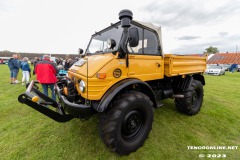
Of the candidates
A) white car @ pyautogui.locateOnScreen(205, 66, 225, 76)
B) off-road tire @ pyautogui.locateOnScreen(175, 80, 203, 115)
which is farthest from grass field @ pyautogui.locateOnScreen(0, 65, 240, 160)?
white car @ pyautogui.locateOnScreen(205, 66, 225, 76)

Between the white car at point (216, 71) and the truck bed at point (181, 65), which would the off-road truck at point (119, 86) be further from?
the white car at point (216, 71)

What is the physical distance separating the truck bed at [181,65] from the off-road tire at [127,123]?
118cm

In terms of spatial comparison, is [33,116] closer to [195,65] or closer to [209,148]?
[209,148]

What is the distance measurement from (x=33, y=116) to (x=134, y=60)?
345 centimetres

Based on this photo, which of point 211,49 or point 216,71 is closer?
point 216,71

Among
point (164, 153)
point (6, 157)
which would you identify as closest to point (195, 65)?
point (164, 153)

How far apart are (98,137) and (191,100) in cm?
277

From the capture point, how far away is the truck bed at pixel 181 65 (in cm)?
326

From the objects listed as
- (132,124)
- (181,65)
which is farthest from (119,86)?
(181,65)

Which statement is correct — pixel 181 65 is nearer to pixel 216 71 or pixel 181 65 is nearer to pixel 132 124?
pixel 132 124

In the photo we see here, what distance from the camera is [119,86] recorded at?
7.45ft

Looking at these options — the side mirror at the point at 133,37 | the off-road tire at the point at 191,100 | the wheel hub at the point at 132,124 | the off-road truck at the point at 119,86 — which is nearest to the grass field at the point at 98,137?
the off-road tire at the point at 191,100

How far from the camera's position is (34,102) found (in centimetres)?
214

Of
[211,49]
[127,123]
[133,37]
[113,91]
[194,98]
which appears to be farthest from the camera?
[211,49]
